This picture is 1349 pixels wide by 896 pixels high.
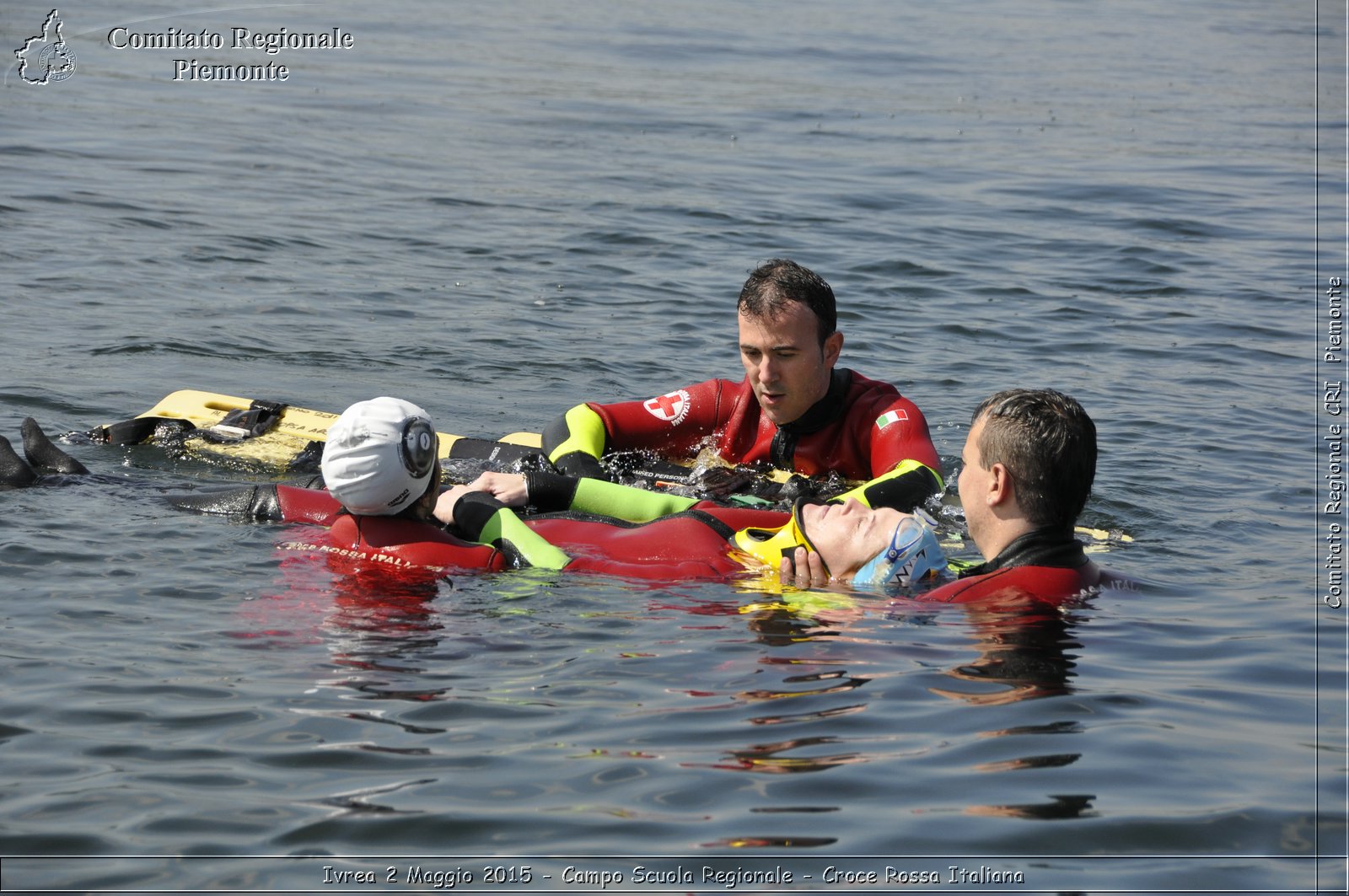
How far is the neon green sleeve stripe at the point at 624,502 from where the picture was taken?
666cm

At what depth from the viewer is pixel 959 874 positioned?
3.70m

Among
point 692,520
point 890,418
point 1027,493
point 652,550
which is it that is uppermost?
point 890,418

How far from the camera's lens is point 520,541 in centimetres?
601

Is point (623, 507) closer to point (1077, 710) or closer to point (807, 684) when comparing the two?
point (807, 684)

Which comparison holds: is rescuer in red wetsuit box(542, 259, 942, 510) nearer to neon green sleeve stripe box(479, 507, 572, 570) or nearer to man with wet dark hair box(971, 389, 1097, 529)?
neon green sleeve stripe box(479, 507, 572, 570)

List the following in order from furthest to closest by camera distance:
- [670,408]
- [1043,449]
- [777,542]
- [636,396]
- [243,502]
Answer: [636,396] → [670,408] → [243,502] → [777,542] → [1043,449]

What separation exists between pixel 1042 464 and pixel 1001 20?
103 feet

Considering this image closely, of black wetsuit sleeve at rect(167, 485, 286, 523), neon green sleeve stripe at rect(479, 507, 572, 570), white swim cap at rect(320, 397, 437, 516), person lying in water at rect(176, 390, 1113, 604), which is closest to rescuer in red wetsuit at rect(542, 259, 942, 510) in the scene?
person lying in water at rect(176, 390, 1113, 604)

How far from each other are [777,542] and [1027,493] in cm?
105

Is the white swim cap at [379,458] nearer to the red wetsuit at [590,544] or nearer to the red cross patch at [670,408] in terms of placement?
the red wetsuit at [590,544]

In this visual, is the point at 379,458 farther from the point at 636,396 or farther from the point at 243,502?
the point at 636,396

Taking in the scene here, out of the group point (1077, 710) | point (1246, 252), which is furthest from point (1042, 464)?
point (1246, 252)

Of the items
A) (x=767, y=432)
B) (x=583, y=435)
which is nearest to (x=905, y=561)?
(x=767, y=432)

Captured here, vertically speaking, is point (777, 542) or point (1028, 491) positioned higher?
point (1028, 491)
